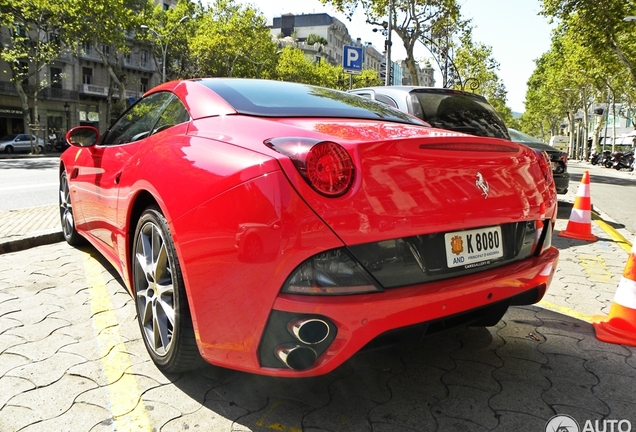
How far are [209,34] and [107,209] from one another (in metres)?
36.4

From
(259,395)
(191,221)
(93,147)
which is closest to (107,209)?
(93,147)

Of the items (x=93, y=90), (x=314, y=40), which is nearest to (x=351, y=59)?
(x=93, y=90)

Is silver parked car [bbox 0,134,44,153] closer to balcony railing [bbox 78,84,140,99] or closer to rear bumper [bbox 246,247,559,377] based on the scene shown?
balcony railing [bbox 78,84,140,99]

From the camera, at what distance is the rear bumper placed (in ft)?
5.69

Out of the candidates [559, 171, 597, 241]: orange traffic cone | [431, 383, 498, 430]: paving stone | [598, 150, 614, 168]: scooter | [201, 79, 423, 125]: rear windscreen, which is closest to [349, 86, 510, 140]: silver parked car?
[559, 171, 597, 241]: orange traffic cone

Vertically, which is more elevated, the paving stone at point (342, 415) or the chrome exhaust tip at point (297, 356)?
the chrome exhaust tip at point (297, 356)

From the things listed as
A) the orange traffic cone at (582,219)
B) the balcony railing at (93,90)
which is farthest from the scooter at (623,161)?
the balcony railing at (93,90)

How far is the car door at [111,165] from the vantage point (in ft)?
9.51

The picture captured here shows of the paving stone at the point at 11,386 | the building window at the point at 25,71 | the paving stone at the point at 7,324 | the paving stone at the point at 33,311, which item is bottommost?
the paving stone at the point at 11,386

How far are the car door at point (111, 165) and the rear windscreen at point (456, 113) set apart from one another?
2964 mm

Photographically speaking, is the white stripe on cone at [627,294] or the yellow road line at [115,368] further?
the white stripe on cone at [627,294]

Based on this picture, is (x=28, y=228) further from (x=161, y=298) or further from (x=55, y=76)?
(x=55, y=76)

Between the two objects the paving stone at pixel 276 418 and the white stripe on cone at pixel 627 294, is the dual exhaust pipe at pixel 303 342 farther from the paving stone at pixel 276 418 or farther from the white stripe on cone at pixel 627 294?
the white stripe on cone at pixel 627 294

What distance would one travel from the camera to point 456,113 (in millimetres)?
5434
